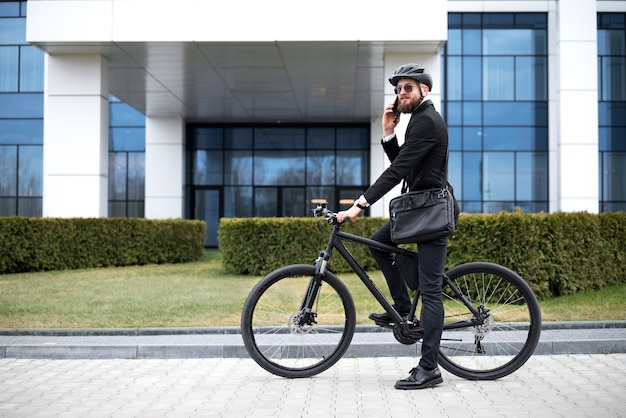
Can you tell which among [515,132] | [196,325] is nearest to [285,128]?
[515,132]

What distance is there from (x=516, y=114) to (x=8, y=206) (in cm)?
2188

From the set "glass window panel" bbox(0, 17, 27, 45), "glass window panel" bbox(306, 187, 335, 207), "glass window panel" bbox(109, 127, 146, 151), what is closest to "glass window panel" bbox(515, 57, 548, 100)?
"glass window panel" bbox(306, 187, 335, 207)

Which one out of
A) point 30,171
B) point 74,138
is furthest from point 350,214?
point 30,171

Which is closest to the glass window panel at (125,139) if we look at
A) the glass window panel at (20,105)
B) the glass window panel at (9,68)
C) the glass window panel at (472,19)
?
the glass window panel at (20,105)

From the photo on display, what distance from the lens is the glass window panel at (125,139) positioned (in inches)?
1232

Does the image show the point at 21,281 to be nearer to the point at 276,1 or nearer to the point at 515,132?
the point at 276,1

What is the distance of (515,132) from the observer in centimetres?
3117

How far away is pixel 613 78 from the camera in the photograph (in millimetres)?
31391

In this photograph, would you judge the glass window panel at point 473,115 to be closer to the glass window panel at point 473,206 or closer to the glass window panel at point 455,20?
the glass window panel at point 473,206

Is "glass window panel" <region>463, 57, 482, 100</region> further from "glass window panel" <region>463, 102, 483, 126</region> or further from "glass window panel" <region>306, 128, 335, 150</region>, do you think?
"glass window panel" <region>306, 128, 335, 150</region>

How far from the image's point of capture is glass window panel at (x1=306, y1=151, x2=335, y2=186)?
29.4m

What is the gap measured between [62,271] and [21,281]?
2282 millimetres

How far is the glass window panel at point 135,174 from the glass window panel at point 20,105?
4294mm

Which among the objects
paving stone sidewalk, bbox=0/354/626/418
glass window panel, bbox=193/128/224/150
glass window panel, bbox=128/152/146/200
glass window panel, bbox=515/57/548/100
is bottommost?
paving stone sidewalk, bbox=0/354/626/418
